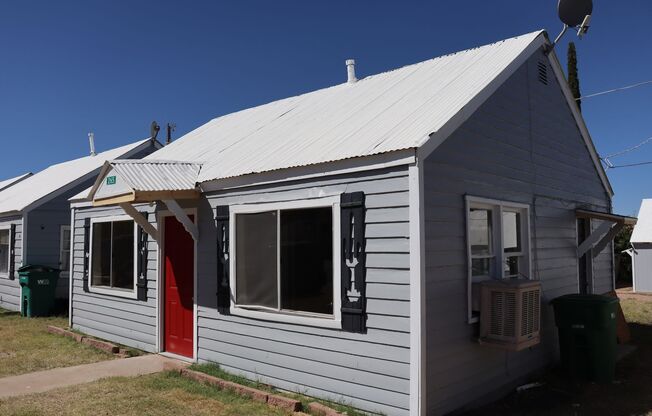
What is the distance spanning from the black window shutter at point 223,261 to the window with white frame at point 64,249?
32.0 ft

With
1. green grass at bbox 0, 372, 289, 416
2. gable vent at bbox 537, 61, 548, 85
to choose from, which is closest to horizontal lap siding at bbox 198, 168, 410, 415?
green grass at bbox 0, 372, 289, 416

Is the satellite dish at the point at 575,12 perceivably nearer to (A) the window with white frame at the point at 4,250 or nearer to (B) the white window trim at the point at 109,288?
(B) the white window trim at the point at 109,288

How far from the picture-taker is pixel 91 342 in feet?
31.7

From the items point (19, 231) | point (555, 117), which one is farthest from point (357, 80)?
point (19, 231)

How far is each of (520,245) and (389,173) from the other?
280 cm

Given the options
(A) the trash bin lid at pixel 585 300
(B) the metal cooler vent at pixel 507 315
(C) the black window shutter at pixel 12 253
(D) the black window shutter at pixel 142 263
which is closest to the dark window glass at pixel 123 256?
(D) the black window shutter at pixel 142 263

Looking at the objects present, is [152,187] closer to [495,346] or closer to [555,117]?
[495,346]

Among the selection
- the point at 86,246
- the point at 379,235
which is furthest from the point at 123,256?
the point at 379,235

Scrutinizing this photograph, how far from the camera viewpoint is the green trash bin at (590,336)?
7.23 metres

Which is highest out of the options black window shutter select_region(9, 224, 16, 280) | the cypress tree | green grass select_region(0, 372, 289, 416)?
the cypress tree

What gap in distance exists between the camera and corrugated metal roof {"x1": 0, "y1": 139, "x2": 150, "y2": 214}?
1555cm

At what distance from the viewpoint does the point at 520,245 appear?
742cm

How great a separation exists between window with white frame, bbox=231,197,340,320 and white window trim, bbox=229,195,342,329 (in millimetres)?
11

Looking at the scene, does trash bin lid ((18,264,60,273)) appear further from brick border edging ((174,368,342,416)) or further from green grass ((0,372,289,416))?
brick border edging ((174,368,342,416))
